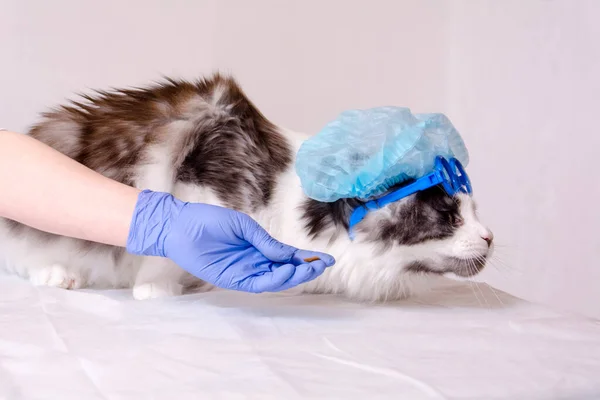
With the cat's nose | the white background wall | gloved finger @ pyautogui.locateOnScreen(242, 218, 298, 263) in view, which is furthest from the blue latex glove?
the white background wall

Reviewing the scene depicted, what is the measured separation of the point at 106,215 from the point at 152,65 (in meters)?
1.39

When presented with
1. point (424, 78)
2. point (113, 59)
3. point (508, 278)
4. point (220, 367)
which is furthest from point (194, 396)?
point (424, 78)

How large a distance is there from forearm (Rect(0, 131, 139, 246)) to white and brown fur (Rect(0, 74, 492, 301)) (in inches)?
10.1

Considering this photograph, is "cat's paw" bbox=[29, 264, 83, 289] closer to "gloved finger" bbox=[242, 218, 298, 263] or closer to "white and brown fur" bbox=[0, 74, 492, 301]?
"white and brown fur" bbox=[0, 74, 492, 301]

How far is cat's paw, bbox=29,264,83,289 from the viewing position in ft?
5.41

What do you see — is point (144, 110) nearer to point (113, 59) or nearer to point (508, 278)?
point (113, 59)

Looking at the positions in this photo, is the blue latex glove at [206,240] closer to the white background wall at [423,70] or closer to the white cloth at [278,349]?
the white cloth at [278,349]

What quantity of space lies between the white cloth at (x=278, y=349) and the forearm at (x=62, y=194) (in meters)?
0.18

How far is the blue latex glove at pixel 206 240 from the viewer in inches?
54.6

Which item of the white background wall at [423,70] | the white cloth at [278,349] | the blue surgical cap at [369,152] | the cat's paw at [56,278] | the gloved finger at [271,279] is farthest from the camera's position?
the white background wall at [423,70]

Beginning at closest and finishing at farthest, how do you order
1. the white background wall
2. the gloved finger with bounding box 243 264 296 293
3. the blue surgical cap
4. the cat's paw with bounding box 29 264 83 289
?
the gloved finger with bounding box 243 264 296 293 → the blue surgical cap → the cat's paw with bounding box 29 264 83 289 → the white background wall

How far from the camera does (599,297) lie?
264 centimetres

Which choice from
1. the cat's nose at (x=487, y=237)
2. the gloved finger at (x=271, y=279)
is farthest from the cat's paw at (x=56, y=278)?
the cat's nose at (x=487, y=237)

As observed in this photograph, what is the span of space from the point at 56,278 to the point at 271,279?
24.2 inches
